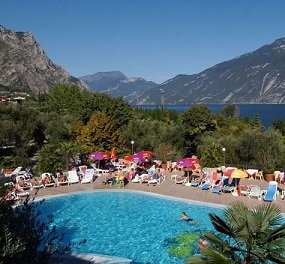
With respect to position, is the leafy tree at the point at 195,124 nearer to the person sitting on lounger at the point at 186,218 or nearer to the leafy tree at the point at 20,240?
the person sitting on lounger at the point at 186,218

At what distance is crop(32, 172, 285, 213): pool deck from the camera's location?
18.0m

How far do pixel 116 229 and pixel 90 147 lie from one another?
1153cm

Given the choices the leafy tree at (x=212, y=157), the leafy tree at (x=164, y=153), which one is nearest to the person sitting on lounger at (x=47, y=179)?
the leafy tree at (x=164, y=153)

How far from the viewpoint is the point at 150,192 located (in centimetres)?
2077

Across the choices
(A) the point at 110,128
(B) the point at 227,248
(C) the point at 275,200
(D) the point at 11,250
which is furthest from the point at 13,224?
(A) the point at 110,128

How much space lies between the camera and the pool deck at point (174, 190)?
1797 centimetres

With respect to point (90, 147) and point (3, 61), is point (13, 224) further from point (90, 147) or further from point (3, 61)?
point (3, 61)

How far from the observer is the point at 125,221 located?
16.7m

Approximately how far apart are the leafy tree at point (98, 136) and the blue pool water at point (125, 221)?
603 cm

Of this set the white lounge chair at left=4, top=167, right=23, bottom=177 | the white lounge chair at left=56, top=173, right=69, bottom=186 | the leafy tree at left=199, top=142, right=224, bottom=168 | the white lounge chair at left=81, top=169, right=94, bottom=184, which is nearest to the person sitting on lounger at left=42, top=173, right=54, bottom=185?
the white lounge chair at left=56, top=173, right=69, bottom=186

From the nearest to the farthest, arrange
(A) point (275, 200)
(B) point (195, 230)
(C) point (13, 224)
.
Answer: (C) point (13, 224) < (B) point (195, 230) < (A) point (275, 200)

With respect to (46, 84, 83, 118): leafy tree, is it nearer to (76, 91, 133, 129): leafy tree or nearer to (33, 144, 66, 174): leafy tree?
(76, 91, 133, 129): leafy tree

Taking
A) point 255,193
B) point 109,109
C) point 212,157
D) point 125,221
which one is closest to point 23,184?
point 125,221

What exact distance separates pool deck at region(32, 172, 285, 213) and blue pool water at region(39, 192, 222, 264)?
1.64ft
